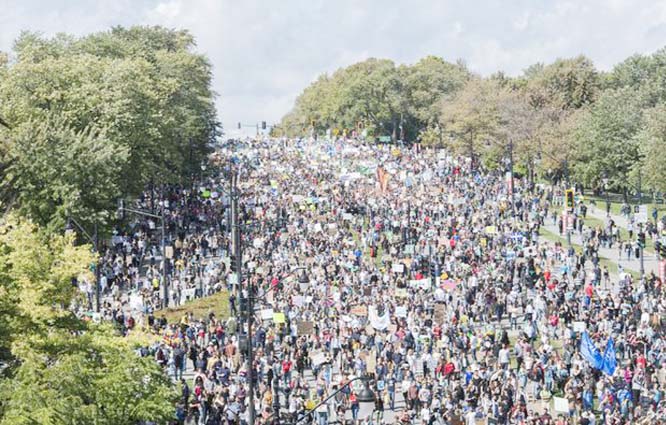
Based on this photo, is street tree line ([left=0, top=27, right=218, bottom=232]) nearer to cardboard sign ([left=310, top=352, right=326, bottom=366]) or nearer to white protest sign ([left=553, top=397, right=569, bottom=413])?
cardboard sign ([left=310, top=352, right=326, bottom=366])

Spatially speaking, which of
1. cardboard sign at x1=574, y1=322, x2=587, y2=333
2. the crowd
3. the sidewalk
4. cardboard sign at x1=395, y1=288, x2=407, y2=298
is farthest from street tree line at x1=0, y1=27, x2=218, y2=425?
the sidewalk

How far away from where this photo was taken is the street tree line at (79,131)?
5478 cm

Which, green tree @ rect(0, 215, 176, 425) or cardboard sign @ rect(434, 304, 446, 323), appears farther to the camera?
cardboard sign @ rect(434, 304, 446, 323)

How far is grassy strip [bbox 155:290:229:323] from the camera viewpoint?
44406 mm

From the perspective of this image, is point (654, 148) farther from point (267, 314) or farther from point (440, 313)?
point (267, 314)

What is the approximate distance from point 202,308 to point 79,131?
19.1 metres

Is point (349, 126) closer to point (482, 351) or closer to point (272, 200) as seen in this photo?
point (272, 200)

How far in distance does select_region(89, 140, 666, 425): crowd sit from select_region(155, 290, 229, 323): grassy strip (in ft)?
2.55

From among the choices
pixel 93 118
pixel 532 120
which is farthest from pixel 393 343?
pixel 532 120

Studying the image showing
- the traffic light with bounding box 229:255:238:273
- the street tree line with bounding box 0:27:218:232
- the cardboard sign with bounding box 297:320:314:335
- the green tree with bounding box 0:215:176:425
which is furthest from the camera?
the street tree line with bounding box 0:27:218:232

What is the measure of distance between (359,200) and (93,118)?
19154 millimetres

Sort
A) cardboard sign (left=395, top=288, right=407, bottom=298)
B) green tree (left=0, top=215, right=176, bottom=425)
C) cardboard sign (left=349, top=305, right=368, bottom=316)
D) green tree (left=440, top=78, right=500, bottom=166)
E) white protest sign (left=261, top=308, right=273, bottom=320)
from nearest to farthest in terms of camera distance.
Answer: green tree (left=0, top=215, right=176, bottom=425) < white protest sign (left=261, top=308, right=273, bottom=320) < cardboard sign (left=349, top=305, right=368, bottom=316) < cardboard sign (left=395, top=288, right=407, bottom=298) < green tree (left=440, top=78, right=500, bottom=166)

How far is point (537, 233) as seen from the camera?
191 ft

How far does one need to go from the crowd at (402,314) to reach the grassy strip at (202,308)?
0.78m
